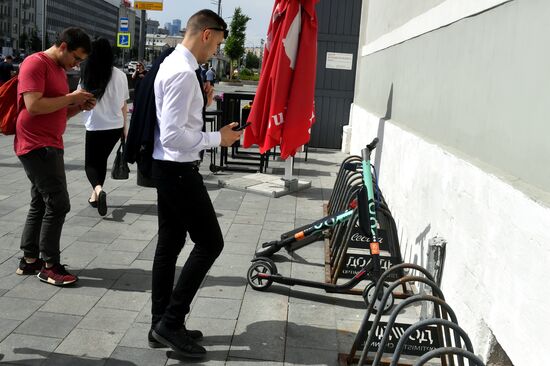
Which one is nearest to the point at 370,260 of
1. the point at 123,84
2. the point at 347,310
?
the point at 347,310

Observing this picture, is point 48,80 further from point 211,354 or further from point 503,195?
point 503,195

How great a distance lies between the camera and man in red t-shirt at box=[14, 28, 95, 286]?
13.8 feet

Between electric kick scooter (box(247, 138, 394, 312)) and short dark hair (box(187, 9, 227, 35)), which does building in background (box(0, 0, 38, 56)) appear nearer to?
electric kick scooter (box(247, 138, 394, 312))

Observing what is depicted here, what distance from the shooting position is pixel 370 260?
440 centimetres

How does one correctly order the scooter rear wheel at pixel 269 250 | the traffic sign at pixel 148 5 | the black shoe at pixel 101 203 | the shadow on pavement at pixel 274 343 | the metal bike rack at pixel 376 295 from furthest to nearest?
the traffic sign at pixel 148 5, the black shoe at pixel 101 203, the scooter rear wheel at pixel 269 250, the shadow on pavement at pixel 274 343, the metal bike rack at pixel 376 295

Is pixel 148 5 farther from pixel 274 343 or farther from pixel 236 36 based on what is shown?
pixel 236 36

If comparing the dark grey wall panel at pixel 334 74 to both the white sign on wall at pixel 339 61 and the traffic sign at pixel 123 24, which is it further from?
the traffic sign at pixel 123 24

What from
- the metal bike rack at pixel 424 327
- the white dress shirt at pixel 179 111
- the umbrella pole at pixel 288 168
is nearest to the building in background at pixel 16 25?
the umbrella pole at pixel 288 168

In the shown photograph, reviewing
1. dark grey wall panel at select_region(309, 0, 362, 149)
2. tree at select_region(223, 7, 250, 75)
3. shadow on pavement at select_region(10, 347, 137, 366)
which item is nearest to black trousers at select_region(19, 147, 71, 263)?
shadow on pavement at select_region(10, 347, 137, 366)

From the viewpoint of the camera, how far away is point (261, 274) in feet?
14.8

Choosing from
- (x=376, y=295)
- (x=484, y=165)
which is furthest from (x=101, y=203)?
(x=484, y=165)

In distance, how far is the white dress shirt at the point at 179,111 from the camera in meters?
3.20

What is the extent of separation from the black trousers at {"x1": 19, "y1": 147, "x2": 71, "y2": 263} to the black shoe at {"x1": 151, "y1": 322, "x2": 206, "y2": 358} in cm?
144

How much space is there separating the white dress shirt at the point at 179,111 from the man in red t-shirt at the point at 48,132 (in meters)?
1.32
